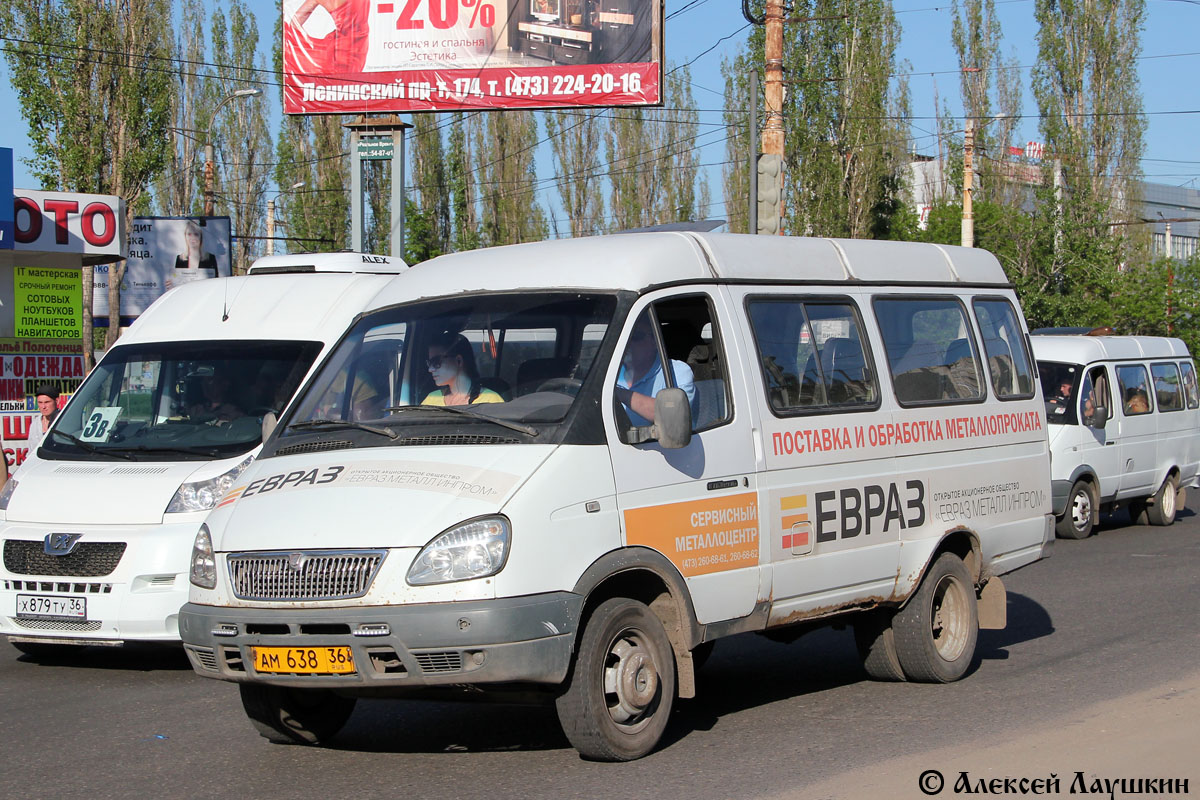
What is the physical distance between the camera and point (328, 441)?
6.50m

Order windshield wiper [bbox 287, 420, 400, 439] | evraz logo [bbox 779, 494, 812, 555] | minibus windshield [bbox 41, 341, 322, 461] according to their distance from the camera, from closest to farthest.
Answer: windshield wiper [bbox 287, 420, 400, 439]
evraz logo [bbox 779, 494, 812, 555]
minibus windshield [bbox 41, 341, 322, 461]

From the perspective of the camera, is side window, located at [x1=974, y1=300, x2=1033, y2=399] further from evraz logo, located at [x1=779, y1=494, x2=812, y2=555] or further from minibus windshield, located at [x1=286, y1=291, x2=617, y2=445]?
minibus windshield, located at [x1=286, y1=291, x2=617, y2=445]

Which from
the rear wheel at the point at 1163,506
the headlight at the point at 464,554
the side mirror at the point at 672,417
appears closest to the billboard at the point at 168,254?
the rear wheel at the point at 1163,506

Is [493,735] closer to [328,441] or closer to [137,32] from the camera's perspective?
[328,441]

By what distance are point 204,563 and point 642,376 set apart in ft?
6.96

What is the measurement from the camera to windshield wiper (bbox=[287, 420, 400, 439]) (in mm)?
6379

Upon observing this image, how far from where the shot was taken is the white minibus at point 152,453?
8.62 meters

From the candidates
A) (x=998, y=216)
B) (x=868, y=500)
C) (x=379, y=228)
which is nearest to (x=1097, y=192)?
(x=998, y=216)

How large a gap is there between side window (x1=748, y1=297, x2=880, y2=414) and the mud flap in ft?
5.58

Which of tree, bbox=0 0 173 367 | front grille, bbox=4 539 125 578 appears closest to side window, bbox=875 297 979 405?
front grille, bbox=4 539 125 578

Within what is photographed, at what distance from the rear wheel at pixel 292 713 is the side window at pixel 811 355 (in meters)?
2.63

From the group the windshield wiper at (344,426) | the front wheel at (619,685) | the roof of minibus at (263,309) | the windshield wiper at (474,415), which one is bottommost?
the front wheel at (619,685)

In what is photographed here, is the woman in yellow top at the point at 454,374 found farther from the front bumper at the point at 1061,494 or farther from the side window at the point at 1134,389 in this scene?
the side window at the point at 1134,389

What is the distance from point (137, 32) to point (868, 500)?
108ft
